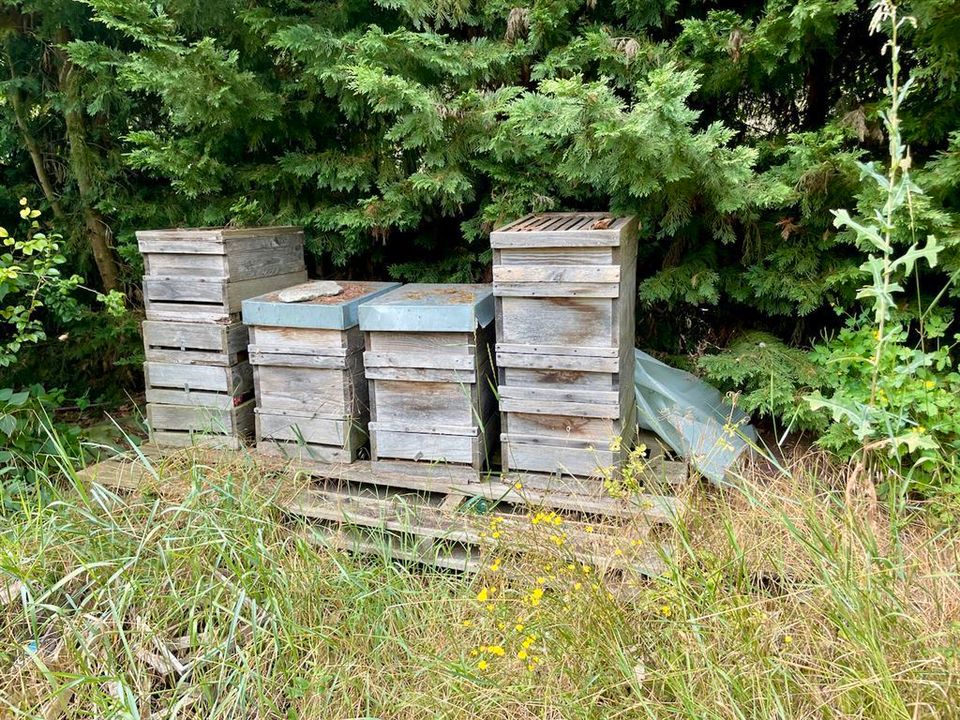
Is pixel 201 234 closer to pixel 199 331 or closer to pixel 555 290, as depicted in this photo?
pixel 199 331

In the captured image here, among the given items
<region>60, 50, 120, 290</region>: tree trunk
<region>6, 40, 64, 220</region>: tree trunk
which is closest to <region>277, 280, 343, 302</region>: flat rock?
<region>60, 50, 120, 290</region>: tree trunk

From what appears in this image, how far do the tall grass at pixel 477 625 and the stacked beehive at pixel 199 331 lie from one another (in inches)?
35.2

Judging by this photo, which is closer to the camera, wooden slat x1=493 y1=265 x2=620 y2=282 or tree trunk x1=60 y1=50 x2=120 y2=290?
wooden slat x1=493 y1=265 x2=620 y2=282

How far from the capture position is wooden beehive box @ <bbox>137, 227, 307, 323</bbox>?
3.37m

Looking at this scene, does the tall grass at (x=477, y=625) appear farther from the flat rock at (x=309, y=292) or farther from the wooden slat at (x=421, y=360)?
the flat rock at (x=309, y=292)

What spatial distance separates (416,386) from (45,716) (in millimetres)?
1651

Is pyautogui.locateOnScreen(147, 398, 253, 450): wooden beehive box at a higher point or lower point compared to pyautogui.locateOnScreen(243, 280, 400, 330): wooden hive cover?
lower

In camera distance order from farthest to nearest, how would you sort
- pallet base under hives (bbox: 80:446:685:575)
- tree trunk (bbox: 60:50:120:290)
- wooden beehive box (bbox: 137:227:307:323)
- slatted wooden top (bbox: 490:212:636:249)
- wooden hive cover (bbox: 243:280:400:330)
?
tree trunk (bbox: 60:50:120:290) < wooden beehive box (bbox: 137:227:307:323) < wooden hive cover (bbox: 243:280:400:330) < slatted wooden top (bbox: 490:212:636:249) < pallet base under hives (bbox: 80:446:685:575)

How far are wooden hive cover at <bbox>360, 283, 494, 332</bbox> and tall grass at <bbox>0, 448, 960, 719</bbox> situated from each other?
89 centimetres

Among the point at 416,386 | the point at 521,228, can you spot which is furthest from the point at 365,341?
the point at 521,228

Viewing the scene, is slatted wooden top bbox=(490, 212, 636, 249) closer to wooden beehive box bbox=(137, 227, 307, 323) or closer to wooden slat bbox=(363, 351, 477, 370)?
wooden slat bbox=(363, 351, 477, 370)

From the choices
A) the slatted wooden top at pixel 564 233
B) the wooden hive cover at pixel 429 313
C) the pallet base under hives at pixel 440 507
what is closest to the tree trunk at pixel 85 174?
the pallet base under hives at pixel 440 507

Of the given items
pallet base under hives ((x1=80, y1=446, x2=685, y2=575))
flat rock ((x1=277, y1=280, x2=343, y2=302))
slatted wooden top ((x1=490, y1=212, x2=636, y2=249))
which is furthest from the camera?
flat rock ((x1=277, y1=280, x2=343, y2=302))

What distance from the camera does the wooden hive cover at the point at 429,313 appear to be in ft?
9.68
